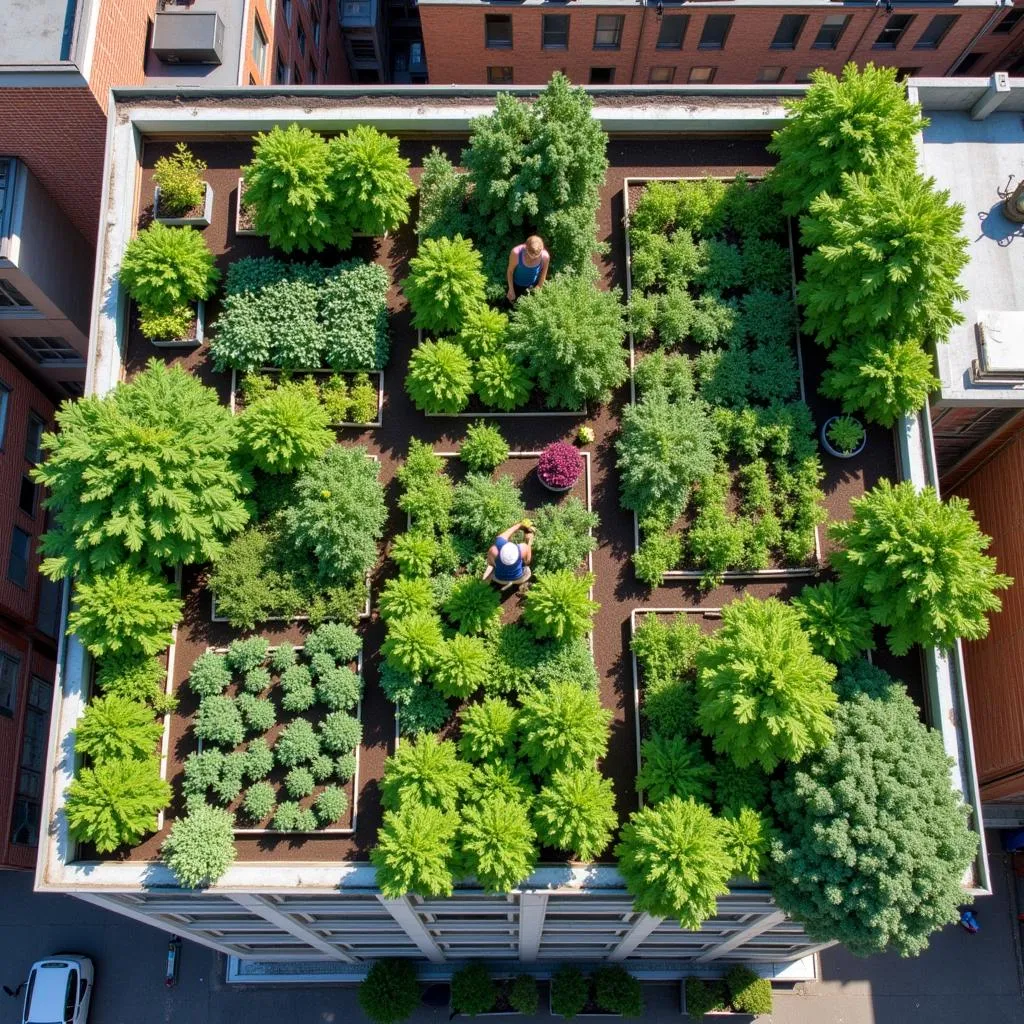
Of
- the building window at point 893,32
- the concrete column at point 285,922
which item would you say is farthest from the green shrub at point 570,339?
the building window at point 893,32

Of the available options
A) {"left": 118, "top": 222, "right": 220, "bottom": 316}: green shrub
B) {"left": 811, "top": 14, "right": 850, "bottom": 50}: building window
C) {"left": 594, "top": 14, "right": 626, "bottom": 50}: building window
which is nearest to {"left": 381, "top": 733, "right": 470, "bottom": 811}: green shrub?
{"left": 118, "top": 222, "right": 220, "bottom": 316}: green shrub

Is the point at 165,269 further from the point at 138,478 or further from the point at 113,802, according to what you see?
the point at 113,802

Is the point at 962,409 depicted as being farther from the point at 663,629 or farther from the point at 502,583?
the point at 502,583

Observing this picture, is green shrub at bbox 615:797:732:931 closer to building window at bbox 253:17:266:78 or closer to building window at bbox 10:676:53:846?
building window at bbox 10:676:53:846

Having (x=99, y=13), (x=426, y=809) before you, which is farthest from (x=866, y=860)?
(x=99, y=13)

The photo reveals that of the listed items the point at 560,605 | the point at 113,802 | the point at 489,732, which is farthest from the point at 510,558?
the point at 113,802
